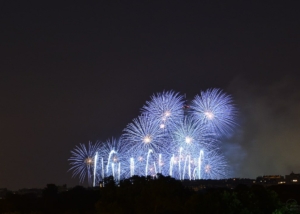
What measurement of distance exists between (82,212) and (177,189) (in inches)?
558

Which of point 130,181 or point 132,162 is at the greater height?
point 132,162

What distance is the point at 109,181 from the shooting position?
2148 inches

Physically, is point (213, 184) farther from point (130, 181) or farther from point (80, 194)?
point (130, 181)

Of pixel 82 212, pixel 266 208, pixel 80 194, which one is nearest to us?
pixel 266 208

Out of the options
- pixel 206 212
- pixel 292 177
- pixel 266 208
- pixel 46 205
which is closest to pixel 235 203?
pixel 206 212

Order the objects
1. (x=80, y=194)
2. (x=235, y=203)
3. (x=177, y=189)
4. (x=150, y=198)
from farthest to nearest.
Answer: (x=80, y=194) → (x=177, y=189) → (x=150, y=198) → (x=235, y=203)

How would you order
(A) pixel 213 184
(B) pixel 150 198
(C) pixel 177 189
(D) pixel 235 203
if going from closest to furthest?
(D) pixel 235 203 → (B) pixel 150 198 → (C) pixel 177 189 → (A) pixel 213 184

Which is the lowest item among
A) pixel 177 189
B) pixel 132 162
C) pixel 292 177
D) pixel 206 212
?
pixel 206 212

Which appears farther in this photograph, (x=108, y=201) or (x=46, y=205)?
(x=46, y=205)

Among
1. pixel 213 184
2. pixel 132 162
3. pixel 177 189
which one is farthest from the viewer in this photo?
pixel 213 184

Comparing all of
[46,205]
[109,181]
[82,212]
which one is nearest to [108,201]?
[109,181]

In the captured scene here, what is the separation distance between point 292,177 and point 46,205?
293 feet

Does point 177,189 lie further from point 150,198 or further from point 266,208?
point 266,208

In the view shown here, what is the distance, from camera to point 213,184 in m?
122
